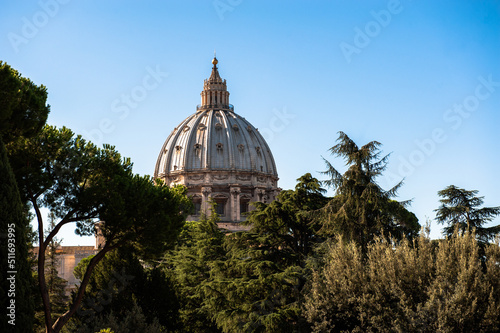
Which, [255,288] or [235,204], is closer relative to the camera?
[255,288]

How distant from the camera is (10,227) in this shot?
490 inches

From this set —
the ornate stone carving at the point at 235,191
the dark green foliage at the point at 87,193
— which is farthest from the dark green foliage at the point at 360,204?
the ornate stone carving at the point at 235,191

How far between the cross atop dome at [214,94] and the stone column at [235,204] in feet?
63.3

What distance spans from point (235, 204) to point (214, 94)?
80.0ft

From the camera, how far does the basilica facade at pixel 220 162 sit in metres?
85.0

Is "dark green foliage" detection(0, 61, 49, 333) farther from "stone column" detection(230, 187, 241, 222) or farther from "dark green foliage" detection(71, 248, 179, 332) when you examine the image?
"stone column" detection(230, 187, 241, 222)

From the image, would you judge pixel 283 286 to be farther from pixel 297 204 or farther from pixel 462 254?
pixel 462 254

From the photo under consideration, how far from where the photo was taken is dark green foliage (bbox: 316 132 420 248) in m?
19.5

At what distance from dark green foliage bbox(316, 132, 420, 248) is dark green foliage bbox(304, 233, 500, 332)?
57.1 inches

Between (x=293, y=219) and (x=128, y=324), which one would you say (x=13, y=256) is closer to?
(x=128, y=324)

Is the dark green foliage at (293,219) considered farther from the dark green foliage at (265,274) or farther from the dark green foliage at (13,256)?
the dark green foliage at (13,256)

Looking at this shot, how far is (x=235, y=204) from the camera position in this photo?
3295 inches

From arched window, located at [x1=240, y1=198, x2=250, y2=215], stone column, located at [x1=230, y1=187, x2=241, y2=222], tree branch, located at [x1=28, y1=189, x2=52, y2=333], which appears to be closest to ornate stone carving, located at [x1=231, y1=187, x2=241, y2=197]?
stone column, located at [x1=230, y1=187, x2=241, y2=222]

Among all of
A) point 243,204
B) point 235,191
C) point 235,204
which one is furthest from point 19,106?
point 243,204
